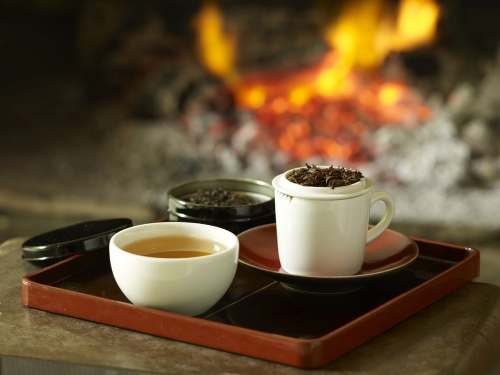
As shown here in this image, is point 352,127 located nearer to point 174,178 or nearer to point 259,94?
point 259,94

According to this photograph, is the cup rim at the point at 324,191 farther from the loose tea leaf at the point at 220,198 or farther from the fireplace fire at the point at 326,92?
the fireplace fire at the point at 326,92

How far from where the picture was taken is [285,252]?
831 mm

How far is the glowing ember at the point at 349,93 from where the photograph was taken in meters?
2.14

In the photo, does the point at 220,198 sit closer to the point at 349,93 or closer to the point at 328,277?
the point at 328,277

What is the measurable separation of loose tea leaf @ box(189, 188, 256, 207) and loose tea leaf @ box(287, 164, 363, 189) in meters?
0.16

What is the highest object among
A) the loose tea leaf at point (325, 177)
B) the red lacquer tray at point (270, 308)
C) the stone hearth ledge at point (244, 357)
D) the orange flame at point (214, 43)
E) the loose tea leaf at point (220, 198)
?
A: the orange flame at point (214, 43)

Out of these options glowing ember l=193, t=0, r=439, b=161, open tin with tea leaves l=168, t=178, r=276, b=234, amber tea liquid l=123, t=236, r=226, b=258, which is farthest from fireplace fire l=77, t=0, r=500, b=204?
amber tea liquid l=123, t=236, r=226, b=258

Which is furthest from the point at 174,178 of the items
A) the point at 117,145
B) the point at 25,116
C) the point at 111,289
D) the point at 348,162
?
the point at 111,289

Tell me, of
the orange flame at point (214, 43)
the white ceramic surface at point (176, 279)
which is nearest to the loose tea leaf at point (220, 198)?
the white ceramic surface at point (176, 279)

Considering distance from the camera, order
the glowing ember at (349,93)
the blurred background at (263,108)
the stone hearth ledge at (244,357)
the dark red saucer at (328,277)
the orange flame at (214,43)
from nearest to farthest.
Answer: the stone hearth ledge at (244,357), the dark red saucer at (328,277), the blurred background at (263,108), the glowing ember at (349,93), the orange flame at (214,43)

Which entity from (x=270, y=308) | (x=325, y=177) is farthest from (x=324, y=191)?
(x=270, y=308)

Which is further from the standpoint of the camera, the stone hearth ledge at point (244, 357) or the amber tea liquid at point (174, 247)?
the amber tea liquid at point (174, 247)

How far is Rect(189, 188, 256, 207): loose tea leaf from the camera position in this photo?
3.24 ft

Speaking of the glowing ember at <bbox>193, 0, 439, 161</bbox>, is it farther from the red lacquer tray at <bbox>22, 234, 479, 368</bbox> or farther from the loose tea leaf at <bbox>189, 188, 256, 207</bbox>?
the red lacquer tray at <bbox>22, 234, 479, 368</bbox>
